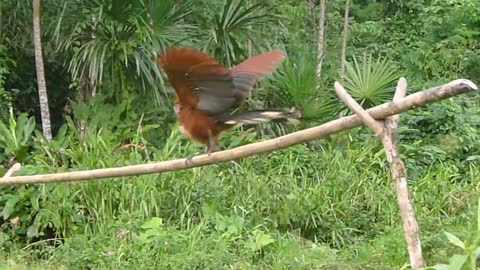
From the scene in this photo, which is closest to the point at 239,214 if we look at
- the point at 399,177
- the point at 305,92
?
the point at 305,92

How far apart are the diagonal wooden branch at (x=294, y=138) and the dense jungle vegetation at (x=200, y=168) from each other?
1.02m

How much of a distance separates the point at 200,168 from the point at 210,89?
252 centimetres

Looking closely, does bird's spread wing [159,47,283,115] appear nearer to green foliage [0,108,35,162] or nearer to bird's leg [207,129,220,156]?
bird's leg [207,129,220,156]

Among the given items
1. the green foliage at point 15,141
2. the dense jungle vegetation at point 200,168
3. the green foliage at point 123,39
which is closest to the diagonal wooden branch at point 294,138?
the dense jungle vegetation at point 200,168

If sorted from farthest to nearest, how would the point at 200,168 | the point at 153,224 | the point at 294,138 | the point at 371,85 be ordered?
the point at 371,85 < the point at 200,168 < the point at 153,224 < the point at 294,138

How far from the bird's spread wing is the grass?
149cm

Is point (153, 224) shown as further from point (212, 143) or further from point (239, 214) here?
point (212, 143)

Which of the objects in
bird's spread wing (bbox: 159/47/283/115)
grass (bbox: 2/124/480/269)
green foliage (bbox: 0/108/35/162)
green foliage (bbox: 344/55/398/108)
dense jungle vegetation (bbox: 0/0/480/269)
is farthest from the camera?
green foliage (bbox: 344/55/398/108)

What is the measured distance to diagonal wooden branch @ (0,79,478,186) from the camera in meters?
2.03

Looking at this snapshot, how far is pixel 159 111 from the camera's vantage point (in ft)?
19.4

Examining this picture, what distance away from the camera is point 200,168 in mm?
5105

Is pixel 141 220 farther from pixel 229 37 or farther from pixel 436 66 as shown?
pixel 436 66

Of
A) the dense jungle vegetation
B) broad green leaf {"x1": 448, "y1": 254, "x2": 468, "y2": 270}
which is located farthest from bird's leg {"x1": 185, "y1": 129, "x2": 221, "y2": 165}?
the dense jungle vegetation

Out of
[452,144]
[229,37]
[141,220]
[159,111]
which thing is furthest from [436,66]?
[141,220]
